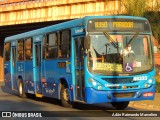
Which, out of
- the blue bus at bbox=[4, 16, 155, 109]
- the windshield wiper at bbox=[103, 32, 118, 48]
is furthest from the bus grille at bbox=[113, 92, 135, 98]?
the windshield wiper at bbox=[103, 32, 118, 48]

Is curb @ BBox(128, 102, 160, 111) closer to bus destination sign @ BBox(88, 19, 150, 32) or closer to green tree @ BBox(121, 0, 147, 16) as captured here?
bus destination sign @ BBox(88, 19, 150, 32)

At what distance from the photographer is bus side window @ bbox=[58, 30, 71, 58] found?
15192 millimetres

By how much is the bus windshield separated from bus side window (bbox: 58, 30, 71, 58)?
Result: 1.57 m

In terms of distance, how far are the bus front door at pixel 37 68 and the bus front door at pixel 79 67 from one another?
396 centimetres

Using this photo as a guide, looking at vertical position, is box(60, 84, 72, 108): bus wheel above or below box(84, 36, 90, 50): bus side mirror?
below

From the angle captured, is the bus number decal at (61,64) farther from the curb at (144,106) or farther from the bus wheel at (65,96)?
the curb at (144,106)

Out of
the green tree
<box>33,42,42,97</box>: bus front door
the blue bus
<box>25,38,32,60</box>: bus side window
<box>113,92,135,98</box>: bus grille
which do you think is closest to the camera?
the blue bus

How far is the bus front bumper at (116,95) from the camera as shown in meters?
13.5

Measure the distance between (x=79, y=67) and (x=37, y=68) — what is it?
4.64 m

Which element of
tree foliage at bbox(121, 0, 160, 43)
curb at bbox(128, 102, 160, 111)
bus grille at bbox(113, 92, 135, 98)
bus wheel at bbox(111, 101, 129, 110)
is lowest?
curb at bbox(128, 102, 160, 111)

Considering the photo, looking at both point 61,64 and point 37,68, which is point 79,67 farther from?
point 37,68

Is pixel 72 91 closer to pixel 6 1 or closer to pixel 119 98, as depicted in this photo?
pixel 119 98

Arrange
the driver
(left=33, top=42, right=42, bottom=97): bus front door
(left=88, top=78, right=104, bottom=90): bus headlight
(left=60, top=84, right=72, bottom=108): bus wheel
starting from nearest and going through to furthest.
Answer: (left=88, top=78, right=104, bottom=90): bus headlight < the driver < (left=60, top=84, right=72, bottom=108): bus wheel < (left=33, top=42, right=42, bottom=97): bus front door

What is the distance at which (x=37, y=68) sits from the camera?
1852 centimetres
